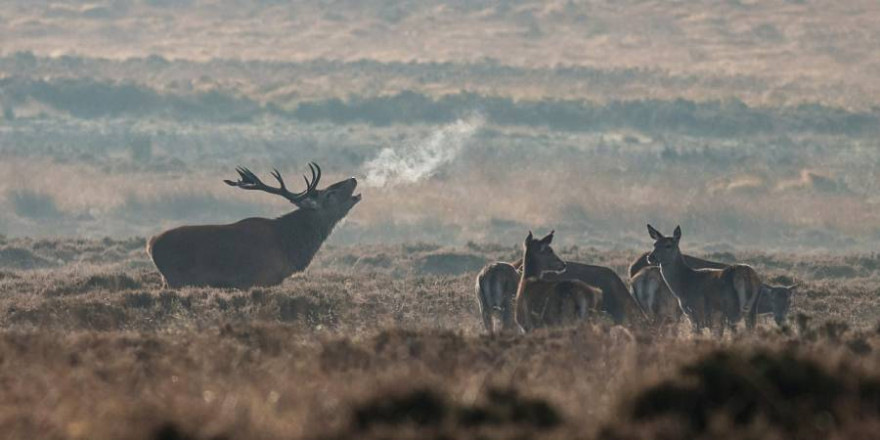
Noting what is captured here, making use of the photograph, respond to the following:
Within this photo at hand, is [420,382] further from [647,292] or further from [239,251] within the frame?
[239,251]

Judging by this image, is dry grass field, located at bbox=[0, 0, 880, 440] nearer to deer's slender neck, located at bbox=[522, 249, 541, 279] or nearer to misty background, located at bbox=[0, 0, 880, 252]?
misty background, located at bbox=[0, 0, 880, 252]

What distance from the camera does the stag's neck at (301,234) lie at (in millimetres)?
21125

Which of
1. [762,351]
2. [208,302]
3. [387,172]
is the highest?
[762,351]

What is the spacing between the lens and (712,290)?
17094 mm

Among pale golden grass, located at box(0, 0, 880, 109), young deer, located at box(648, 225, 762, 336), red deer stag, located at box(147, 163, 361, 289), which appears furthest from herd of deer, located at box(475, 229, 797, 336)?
pale golden grass, located at box(0, 0, 880, 109)

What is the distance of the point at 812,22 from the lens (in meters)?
77.8

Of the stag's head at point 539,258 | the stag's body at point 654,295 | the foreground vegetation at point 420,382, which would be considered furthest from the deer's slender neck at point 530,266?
the foreground vegetation at point 420,382

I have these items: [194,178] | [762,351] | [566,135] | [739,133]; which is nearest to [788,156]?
[739,133]

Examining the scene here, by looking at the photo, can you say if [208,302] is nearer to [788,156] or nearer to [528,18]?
[788,156]

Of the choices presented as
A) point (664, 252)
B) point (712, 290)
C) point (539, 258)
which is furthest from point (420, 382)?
point (664, 252)

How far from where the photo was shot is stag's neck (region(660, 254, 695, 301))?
1755 cm

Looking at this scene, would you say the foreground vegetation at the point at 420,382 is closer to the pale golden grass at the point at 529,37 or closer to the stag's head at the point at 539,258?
the stag's head at the point at 539,258

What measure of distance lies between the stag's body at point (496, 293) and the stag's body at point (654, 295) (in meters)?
1.71

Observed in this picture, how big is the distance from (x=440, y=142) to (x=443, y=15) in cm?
3243
